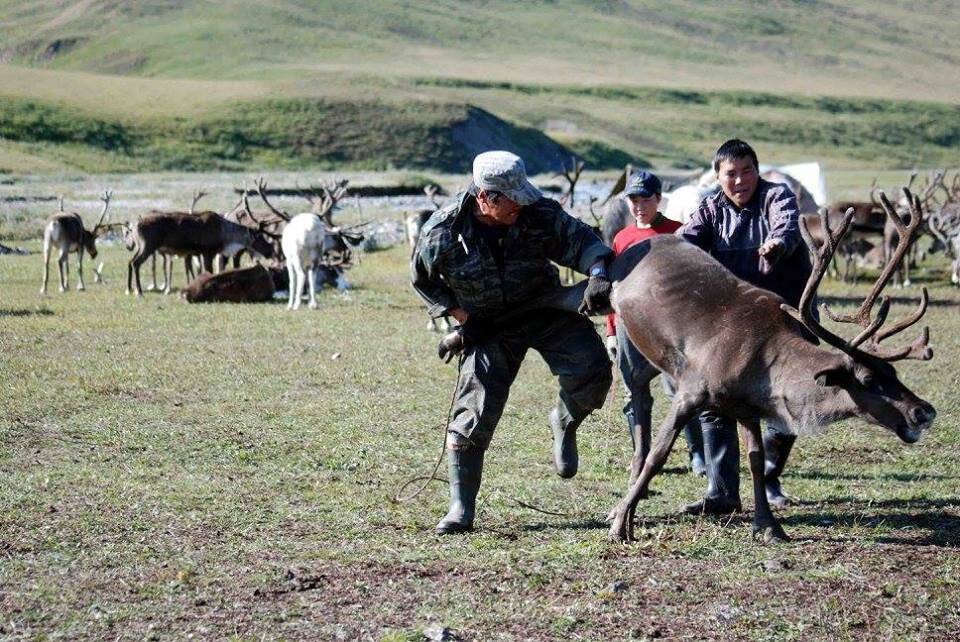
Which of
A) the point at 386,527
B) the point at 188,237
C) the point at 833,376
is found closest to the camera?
the point at 833,376

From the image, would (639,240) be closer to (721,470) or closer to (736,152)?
(736,152)

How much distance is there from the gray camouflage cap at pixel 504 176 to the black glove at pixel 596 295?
1.79 feet

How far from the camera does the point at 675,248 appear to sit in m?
7.15

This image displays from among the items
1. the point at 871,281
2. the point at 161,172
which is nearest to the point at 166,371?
the point at 871,281

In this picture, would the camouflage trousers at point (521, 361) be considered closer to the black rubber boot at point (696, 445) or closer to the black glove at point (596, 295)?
the black glove at point (596, 295)

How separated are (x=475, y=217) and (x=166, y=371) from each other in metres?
7.64

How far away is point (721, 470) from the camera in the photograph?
7.64 m

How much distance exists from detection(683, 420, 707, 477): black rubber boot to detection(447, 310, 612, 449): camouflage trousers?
4.98 ft

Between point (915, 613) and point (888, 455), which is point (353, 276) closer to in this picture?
point (888, 455)

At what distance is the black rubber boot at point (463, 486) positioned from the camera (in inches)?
289

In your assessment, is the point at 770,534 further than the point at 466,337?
No

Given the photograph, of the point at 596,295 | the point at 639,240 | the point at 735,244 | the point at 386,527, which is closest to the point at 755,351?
the point at 596,295

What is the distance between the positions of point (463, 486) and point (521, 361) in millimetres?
757

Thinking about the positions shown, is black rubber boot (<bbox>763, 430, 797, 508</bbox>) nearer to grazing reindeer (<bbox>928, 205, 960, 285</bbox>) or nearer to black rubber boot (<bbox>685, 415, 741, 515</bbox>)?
black rubber boot (<bbox>685, 415, 741, 515</bbox>)
